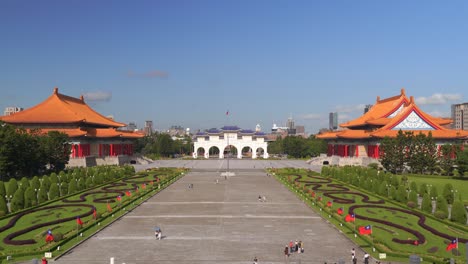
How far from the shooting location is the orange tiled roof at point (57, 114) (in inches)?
3538

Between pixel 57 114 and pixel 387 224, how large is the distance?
251ft

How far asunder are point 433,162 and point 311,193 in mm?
27714

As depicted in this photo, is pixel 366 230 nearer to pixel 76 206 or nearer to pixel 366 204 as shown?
pixel 366 204

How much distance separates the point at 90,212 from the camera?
1535 inches

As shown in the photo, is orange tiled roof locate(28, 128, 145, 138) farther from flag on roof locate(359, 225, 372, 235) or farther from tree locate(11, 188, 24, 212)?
flag on roof locate(359, 225, 372, 235)

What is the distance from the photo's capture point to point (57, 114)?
3671 inches

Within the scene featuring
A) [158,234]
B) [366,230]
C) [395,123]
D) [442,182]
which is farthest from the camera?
[395,123]

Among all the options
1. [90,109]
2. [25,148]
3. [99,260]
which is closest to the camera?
[99,260]

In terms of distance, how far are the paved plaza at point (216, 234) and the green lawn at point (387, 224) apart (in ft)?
4.18

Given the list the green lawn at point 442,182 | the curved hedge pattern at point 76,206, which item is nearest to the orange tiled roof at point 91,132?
the curved hedge pattern at point 76,206

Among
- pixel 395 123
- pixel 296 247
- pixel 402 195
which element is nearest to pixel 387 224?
pixel 296 247

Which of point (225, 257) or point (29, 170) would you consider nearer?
point (225, 257)

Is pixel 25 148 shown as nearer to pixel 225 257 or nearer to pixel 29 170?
pixel 29 170

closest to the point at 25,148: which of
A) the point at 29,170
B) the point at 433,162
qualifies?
the point at 29,170
